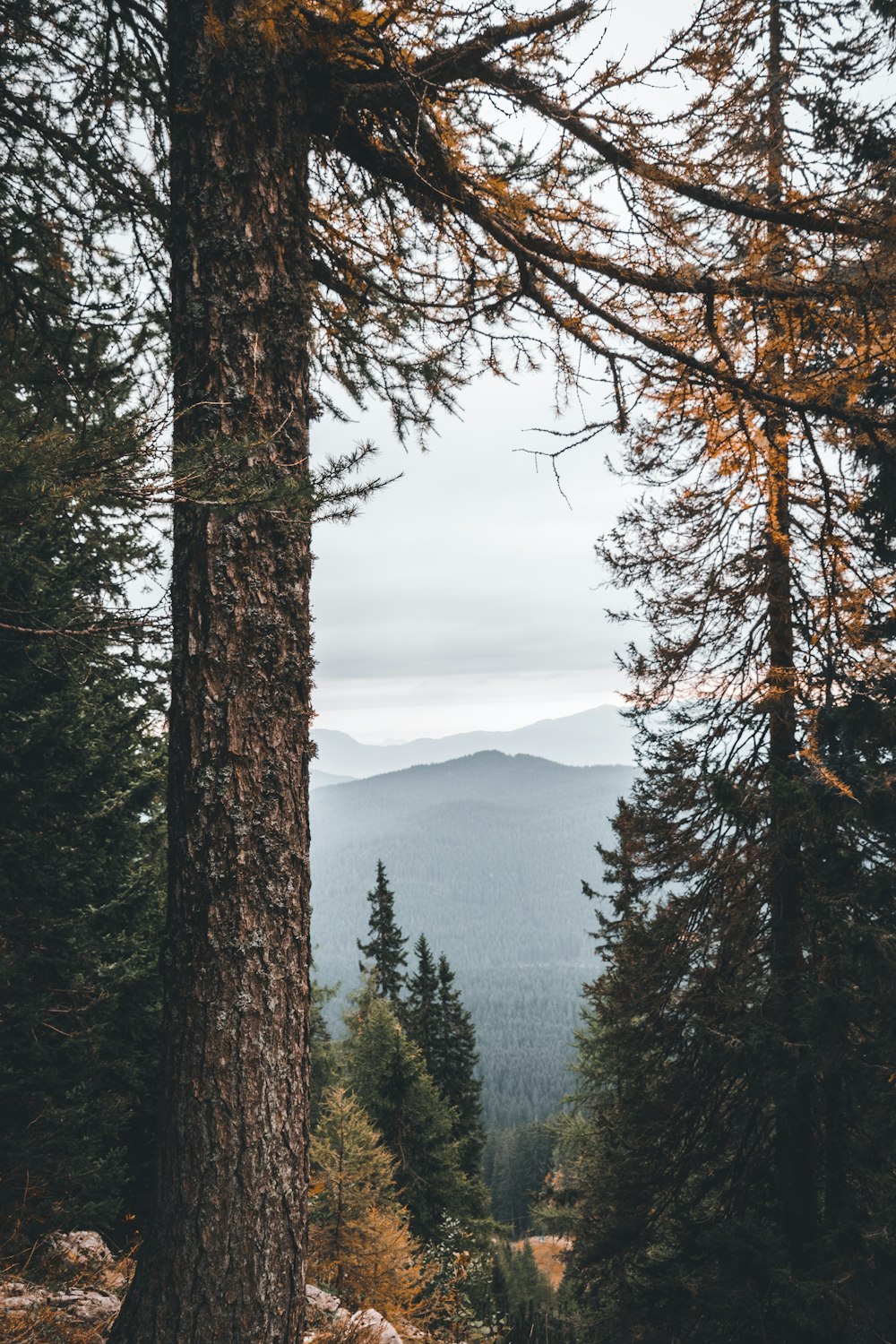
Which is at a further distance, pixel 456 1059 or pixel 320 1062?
pixel 456 1059

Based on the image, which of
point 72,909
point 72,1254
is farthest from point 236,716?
point 72,909

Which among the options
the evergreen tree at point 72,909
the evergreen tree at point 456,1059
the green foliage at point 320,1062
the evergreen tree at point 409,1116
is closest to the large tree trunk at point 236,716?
the evergreen tree at point 72,909

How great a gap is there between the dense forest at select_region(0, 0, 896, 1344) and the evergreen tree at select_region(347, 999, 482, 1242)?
8072 millimetres

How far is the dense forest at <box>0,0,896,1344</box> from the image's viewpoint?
6.91 ft

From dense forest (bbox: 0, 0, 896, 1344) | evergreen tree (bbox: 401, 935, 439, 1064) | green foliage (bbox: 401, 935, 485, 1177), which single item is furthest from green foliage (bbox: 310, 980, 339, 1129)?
dense forest (bbox: 0, 0, 896, 1344)

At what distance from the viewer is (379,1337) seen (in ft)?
12.4

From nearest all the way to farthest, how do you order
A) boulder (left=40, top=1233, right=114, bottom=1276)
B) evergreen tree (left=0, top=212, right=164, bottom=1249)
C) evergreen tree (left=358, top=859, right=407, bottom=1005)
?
boulder (left=40, top=1233, right=114, bottom=1276), evergreen tree (left=0, top=212, right=164, bottom=1249), evergreen tree (left=358, top=859, right=407, bottom=1005)

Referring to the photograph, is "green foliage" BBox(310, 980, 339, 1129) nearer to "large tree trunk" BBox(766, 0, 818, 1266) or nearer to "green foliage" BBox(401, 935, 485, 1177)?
"green foliage" BBox(401, 935, 485, 1177)

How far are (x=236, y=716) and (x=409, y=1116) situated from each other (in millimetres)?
17933

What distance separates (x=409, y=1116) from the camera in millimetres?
16328

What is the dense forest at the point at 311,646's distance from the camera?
6.91ft

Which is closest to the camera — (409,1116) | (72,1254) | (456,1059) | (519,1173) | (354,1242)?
(72,1254)

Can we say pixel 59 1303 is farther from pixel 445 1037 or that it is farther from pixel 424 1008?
pixel 445 1037

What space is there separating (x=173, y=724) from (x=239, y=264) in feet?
5.26
